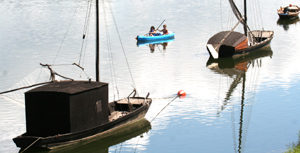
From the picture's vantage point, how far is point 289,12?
9219 cm

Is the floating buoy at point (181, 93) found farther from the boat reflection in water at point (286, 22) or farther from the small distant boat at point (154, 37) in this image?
the boat reflection in water at point (286, 22)

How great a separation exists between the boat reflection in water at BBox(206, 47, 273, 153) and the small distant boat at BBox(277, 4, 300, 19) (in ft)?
75.4

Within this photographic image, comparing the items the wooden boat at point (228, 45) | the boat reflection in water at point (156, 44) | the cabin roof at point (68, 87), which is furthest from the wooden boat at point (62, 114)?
the boat reflection in water at point (156, 44)

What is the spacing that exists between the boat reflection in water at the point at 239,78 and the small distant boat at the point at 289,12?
23.0 metres

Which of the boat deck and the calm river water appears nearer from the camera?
the calm river water

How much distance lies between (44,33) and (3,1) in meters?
34.0

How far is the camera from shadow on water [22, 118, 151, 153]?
37.8m

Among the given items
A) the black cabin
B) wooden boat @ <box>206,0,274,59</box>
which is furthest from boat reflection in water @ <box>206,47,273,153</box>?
the black cabin

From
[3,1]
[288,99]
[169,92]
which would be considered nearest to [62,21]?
Result: [3,1]

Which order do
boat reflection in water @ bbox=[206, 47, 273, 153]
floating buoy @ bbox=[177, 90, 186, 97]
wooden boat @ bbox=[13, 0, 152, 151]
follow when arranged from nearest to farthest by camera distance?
wooden boat @ bbox=[13, 0, 152, 151]
boat reflection in water @ bbox=[206, 47, 273, 153]
floating buoy @ bbox=[177, 90, 186, 97]

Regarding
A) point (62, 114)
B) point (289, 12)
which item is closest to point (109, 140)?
point (62, 114)

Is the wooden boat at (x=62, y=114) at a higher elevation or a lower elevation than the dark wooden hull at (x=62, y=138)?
higher

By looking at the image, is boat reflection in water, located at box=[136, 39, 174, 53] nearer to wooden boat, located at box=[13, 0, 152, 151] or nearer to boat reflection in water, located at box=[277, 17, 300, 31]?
boat reflection in water, located at box=[277, 17, 300, 31]

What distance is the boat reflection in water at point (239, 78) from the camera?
41428mm
